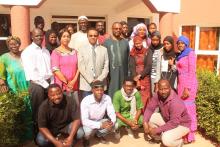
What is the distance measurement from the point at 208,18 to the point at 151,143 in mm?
4726

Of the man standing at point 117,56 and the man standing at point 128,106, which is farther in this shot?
the man standing at point 117,56

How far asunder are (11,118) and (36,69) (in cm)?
81

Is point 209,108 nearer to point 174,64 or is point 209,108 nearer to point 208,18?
point 174,64

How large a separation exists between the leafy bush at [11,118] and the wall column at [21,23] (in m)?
1.63

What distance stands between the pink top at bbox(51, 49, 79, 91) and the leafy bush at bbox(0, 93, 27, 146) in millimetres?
629

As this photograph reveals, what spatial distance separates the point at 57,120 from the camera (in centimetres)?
455

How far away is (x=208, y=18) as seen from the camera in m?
8.61

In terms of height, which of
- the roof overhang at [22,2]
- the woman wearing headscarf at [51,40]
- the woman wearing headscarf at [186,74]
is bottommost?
the woman wearing headscarf at [186,74]

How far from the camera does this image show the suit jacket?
200 inches

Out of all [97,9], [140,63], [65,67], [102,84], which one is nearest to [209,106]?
[140,63]

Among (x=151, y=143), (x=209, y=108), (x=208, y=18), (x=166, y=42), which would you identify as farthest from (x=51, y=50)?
(x=208, y=18)

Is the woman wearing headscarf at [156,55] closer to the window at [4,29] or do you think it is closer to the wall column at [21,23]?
the wall column at [21,23]

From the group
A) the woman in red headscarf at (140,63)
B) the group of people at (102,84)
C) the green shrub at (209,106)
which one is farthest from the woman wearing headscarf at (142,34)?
the green shrub at (209,106)

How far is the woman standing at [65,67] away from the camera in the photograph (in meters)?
4.93
